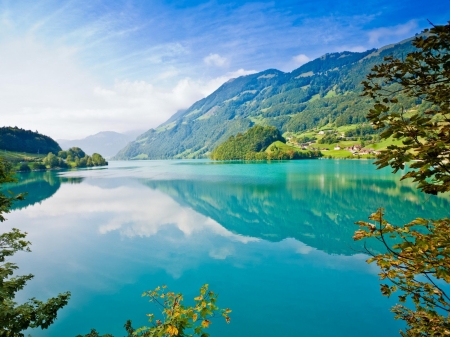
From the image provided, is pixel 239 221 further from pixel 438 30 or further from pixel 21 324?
pixel 438 30

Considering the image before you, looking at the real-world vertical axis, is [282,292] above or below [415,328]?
below

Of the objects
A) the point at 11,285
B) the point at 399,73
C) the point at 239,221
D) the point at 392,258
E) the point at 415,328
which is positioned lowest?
the point at 239,221

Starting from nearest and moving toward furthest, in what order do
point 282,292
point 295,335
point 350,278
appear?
point 295,335, point 282,292, point 350,278

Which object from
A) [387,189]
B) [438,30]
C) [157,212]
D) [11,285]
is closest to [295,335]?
[11,285]

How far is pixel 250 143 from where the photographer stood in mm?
190000

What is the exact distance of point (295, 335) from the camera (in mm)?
9609

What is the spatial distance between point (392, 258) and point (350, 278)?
1210 cm

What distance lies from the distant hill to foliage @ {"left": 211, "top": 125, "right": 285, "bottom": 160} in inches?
4807

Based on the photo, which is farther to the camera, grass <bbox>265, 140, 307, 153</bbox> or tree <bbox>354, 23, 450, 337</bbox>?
grass <bbox>265, 140, 307, 153</bbox>

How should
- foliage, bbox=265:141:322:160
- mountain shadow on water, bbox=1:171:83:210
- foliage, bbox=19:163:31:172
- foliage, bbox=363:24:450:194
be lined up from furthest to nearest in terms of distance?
foliage, bbox=265:141:322:160
foliage, bbox=19:163:31:172
mountain shadow on water, bbox=1:171:83:210
foliage, bbox=363:24:450:194

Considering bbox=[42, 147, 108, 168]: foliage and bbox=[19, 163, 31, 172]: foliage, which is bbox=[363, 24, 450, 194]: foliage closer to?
bbox=[19, 163, 31, 172]: foliage

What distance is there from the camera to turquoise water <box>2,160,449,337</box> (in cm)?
1088

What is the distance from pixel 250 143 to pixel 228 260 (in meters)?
175

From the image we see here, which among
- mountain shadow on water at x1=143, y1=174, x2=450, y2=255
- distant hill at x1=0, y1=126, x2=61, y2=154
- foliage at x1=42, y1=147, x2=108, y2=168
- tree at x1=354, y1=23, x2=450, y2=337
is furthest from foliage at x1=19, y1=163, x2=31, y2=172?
tree at x1=354, y1=23, x2=450, y2=337
